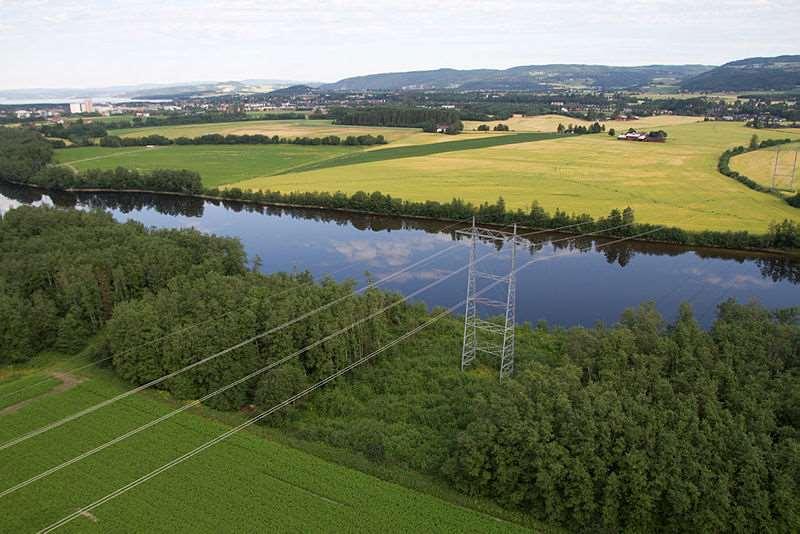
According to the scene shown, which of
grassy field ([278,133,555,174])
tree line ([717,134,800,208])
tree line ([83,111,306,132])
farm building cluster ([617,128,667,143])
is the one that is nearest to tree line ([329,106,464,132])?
grassy field ([278,133,555,174])

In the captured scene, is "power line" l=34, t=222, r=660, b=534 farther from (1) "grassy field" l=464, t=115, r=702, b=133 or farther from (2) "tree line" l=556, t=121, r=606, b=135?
(1) "grassy field" l=464, t=115, r=702, b=133

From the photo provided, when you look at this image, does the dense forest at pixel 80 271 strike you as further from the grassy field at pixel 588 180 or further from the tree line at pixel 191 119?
the tree line at pixel 191 119

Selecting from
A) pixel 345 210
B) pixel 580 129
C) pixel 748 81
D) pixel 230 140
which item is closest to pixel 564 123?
pixel 580 129

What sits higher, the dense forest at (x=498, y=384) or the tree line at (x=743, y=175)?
the tree line at (x=743, y=175)

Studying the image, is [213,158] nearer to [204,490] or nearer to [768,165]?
[768,165]

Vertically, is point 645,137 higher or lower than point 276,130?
lower

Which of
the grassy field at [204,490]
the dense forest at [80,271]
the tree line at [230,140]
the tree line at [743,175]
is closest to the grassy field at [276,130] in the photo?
the tree line at [230,140]
